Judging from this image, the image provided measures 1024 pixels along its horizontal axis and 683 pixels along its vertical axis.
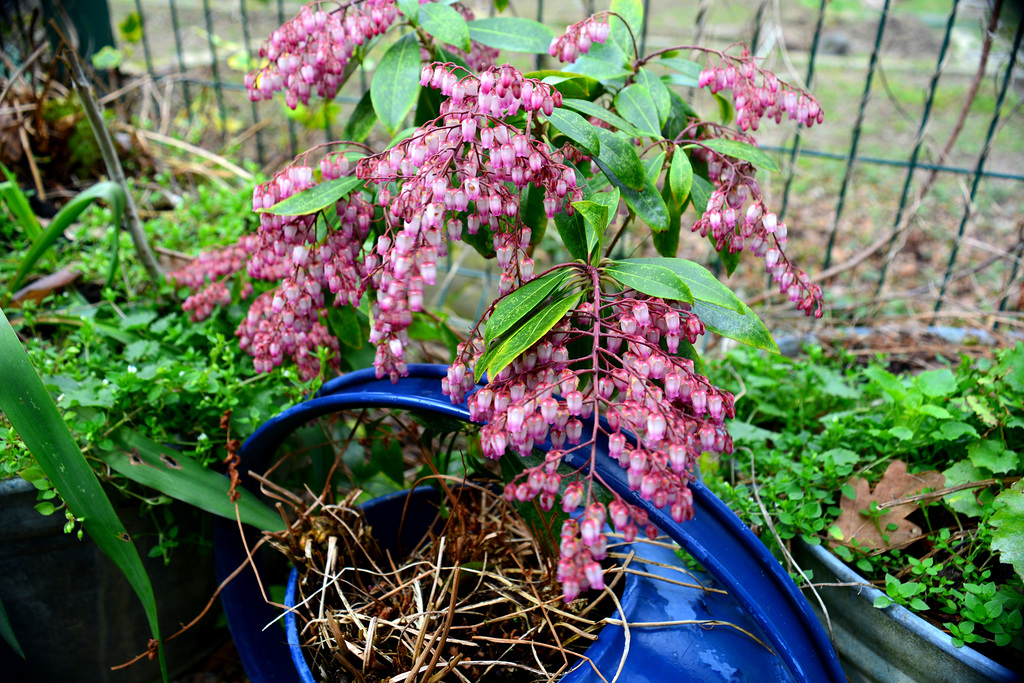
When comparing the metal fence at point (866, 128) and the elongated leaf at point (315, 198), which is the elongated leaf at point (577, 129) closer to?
the elongated leaf at point (315, 198)

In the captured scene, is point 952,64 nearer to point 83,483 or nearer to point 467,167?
point 467,167

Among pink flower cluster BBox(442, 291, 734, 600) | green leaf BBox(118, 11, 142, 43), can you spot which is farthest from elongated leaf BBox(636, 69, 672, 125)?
green leaf BBox(118, 11, 142, 43)

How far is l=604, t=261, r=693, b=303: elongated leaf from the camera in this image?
0.75m

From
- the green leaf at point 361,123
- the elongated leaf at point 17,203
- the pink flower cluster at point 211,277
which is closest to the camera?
the green leaf at point 361,123

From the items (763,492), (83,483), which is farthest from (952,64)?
(83,483)

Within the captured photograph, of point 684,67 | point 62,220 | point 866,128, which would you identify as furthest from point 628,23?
point 866,128

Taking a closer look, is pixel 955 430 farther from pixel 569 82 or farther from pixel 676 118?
pixel 569 82

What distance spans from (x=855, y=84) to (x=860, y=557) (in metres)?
4.98

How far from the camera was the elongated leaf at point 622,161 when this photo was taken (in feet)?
2.98

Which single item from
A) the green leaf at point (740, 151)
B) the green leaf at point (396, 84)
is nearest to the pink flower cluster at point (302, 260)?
the green leaf at point (396, 84)

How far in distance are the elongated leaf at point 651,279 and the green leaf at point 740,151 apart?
267 millimetres

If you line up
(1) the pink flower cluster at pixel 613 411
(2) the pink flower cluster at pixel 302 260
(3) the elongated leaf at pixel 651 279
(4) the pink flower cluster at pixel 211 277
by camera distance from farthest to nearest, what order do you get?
(4) the pink flower cluster at pixel 211 277 → (2) the pink flower cluster at pixel 302 260 → (3) the elongated leaf at pixel 651 279 → (1) the pink flower cluster at pixel 613 411

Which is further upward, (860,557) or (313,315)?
Answer: (313,315)

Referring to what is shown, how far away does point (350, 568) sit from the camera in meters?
1.11
